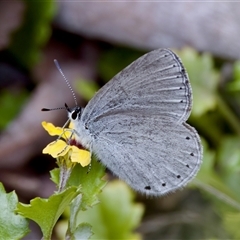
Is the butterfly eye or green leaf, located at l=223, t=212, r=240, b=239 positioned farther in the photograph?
green leaf, located at l=223, t=212, r=240, b=239

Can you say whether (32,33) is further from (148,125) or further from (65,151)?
(65,151)

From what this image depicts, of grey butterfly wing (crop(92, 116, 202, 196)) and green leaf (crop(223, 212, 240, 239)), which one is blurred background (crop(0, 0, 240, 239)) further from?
grey butterfly wing (crop(92, 116, 202, 196))

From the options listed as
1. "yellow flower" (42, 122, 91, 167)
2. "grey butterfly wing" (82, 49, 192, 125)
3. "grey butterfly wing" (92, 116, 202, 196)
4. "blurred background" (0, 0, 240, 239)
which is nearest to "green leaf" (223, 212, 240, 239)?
"blurred background" (0, 0, 240, 239)

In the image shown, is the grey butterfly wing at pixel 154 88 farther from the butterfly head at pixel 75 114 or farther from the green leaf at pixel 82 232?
the green leaf at pixel 82 232

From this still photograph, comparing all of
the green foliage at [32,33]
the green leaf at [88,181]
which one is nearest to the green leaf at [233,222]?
the green leaf at [88,181]

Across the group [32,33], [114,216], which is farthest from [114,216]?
[32,33]

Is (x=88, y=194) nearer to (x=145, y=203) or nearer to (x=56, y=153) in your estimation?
(x=56, y=153)

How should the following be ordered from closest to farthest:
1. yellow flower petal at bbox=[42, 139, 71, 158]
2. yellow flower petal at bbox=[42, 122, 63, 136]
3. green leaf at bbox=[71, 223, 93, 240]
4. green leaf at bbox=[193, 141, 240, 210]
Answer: green leaf at bbox=[71, 223, 93, 240] → yellow flower petal at bbox=[42, 139, 71, 158] → yellow flower petal at bbox=[42, 122, 63, 136] → green leaf at bbox=[193, 141, 240, 210]
